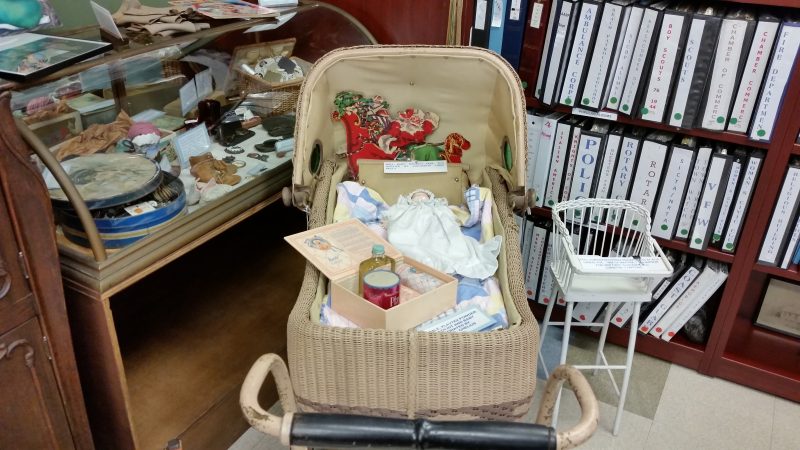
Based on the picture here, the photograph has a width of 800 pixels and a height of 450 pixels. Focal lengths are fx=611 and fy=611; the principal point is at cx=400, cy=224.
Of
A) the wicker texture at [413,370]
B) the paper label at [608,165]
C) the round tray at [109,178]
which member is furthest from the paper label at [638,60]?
the round tray at [109,178]

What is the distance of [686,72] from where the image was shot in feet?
5.84

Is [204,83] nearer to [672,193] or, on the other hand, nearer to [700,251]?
[672,193]

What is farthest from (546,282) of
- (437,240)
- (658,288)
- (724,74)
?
(724,74)

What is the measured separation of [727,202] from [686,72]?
1.42 ft

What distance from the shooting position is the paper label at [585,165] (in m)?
1.99

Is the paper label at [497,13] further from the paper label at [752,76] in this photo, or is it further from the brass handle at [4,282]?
the brass handle at [4,282]

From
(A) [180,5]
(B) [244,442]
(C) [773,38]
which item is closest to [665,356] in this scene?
(C) [773,38]

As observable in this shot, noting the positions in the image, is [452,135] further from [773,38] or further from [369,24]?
[773,38]

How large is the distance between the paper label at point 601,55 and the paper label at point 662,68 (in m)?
0.13

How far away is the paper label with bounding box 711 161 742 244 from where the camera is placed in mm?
1850

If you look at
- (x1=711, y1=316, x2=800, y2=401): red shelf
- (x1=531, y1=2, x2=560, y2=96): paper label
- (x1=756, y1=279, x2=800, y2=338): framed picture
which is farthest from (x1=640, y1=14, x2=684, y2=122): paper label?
(x1=711, y1=316, x2=800, y2=401): red shelf

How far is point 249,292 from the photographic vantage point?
→ 2230 millimetres

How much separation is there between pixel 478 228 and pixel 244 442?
3.13 ft

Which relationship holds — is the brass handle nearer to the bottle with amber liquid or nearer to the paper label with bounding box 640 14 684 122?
the bottle with amber liquid
